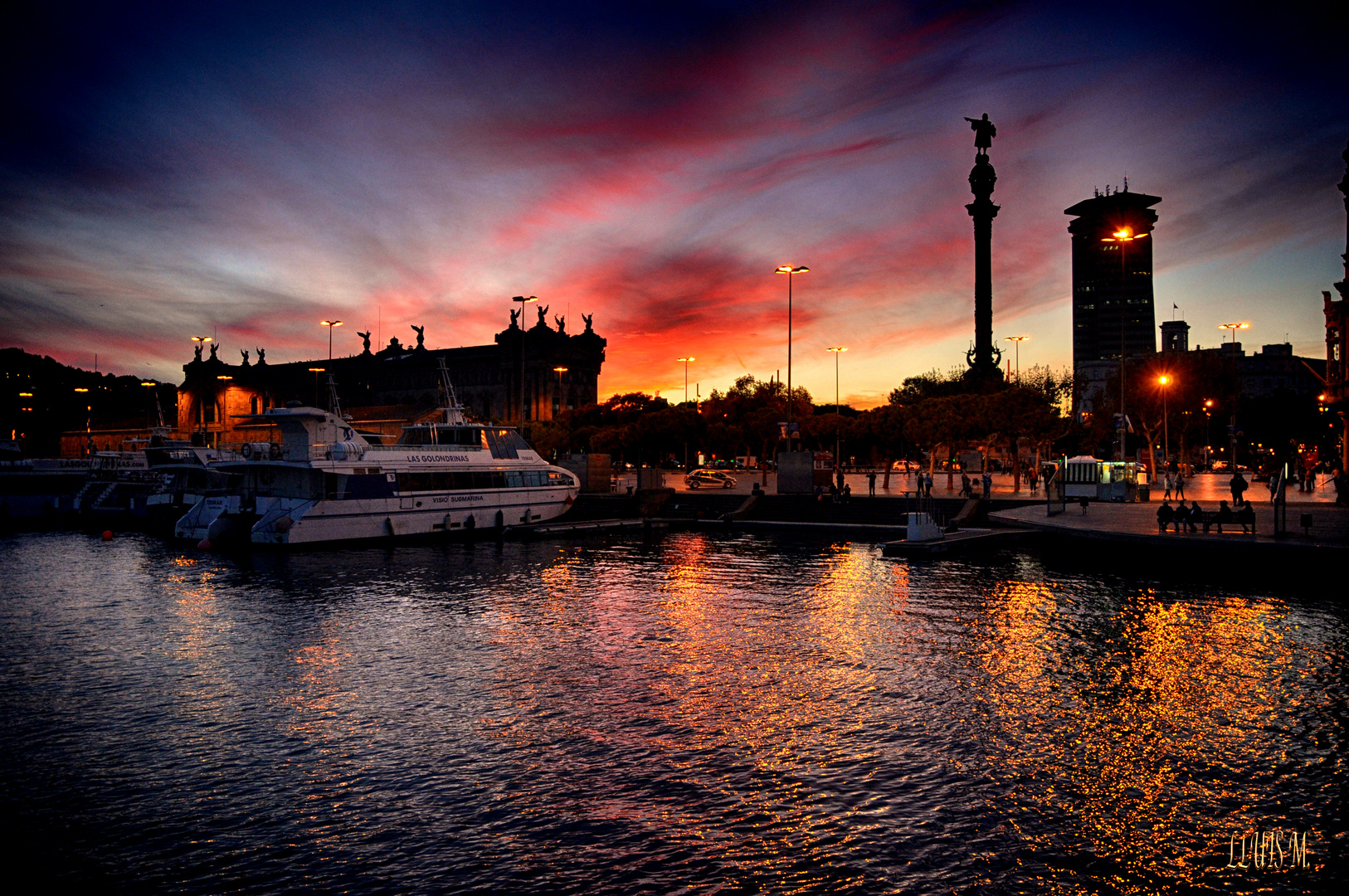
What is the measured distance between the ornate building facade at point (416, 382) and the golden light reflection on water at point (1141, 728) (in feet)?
372

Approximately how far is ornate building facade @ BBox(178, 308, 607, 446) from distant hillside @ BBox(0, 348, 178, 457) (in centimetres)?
862

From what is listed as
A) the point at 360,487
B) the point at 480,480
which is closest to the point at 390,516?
the point at 360,487

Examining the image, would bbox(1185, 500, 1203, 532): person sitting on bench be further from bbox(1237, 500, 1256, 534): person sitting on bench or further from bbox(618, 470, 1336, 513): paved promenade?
bbox(618, 470, 1336, 513): paved promenade

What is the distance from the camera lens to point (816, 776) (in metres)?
9.87

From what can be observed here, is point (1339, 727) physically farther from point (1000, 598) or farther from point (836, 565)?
point (836, 565)

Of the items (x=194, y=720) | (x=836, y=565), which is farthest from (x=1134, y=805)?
(x=836, y=565)

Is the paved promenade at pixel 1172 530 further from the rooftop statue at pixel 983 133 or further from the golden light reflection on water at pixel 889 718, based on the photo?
the rooftop statue at pixel 983 133

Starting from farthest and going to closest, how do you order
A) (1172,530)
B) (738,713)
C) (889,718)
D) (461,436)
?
(461,436) < (1172,530) < (738,713) < (889,718)

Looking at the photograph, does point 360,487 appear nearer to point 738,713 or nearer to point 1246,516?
point 738,713

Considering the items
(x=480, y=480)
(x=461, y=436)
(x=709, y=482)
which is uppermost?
(x=461, y=436)

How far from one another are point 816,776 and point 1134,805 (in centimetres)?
331

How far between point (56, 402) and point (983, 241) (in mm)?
162023

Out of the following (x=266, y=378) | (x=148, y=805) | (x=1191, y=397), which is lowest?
(x=148, y=805)

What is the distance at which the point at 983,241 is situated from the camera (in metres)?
110
